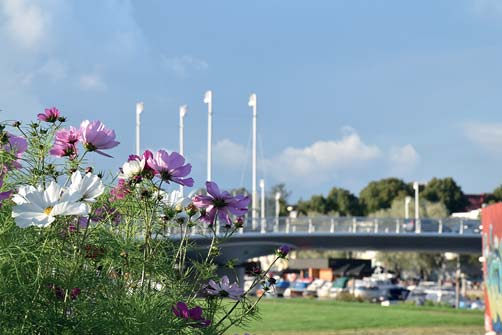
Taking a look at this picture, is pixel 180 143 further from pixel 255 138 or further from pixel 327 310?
pixel 327 310

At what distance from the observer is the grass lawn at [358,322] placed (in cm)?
2939

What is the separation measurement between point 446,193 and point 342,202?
41.1 ft

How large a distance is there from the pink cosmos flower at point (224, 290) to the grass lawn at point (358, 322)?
69.4ft

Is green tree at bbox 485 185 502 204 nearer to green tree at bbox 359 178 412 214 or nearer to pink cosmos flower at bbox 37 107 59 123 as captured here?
green tree at bbox 359 178 412 214

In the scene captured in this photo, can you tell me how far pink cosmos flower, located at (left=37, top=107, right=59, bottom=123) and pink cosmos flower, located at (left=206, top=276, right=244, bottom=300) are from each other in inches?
42.9

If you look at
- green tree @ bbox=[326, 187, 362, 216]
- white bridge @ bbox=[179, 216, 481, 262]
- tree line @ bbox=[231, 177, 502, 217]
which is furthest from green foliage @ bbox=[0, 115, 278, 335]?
green tree @ bbox=[326, 187, 362, 216]

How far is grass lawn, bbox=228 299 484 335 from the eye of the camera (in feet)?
96.4

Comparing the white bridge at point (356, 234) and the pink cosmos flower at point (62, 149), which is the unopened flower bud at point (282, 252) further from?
the white bridge at point (356, 234)

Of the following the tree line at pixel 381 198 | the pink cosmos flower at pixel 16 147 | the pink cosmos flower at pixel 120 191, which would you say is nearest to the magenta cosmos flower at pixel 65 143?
the pink cosmos flower at pixel 16 147

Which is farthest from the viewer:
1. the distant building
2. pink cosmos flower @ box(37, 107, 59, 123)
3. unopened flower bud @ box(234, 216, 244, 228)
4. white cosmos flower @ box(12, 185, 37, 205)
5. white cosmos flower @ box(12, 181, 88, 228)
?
the distant building

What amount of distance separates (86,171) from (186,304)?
84 centimetres

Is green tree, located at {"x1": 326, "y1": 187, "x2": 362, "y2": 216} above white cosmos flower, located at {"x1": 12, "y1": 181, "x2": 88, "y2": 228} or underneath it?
above

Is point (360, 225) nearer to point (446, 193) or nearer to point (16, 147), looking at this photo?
point (446, 193)

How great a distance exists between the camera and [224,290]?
16.9ft
